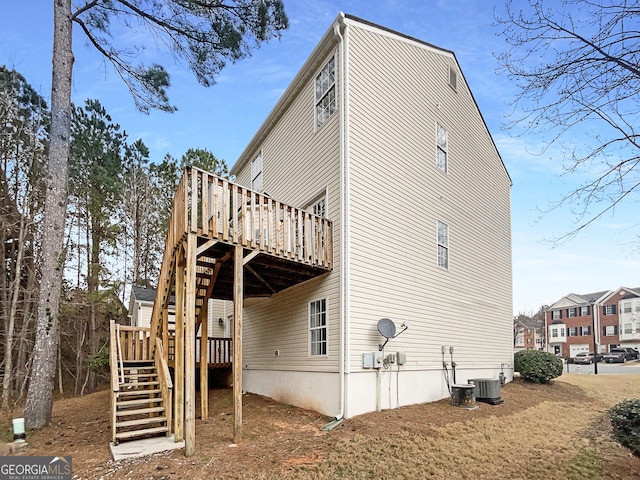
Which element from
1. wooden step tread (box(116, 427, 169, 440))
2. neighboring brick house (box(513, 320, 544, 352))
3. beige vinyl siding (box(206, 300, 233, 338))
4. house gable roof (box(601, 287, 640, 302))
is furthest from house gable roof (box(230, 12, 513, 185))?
neighboring brick house (box(513, 320, 544, 352))

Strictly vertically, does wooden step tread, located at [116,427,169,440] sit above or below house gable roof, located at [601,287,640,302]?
below

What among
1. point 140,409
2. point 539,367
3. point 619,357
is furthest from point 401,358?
point 619,357

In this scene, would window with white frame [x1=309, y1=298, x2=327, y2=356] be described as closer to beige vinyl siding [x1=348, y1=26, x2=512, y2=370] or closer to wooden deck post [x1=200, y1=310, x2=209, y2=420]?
beige vinyl siding [x1=348, y1=26, x2=512, y2=370]

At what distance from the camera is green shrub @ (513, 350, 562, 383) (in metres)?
14.6

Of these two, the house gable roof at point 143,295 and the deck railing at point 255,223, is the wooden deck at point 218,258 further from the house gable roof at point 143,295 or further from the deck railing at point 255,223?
the house gable roof at point 143,295

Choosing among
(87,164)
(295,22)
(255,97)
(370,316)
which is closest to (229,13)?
(295,22)

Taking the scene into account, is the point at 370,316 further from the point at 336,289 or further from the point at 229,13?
the point at 229,13

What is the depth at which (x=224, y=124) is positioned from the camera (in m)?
15.1

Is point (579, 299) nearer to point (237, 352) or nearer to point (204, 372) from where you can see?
point (204, 372)

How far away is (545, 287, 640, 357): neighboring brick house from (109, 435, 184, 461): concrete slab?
47.2 m

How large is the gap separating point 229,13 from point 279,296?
7.58 metres

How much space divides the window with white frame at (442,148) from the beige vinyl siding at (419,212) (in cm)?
22

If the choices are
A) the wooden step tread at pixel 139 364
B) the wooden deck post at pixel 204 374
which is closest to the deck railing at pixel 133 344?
the wooden step tread at pixel 139 364

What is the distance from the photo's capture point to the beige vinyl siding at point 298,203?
9.34 metres
